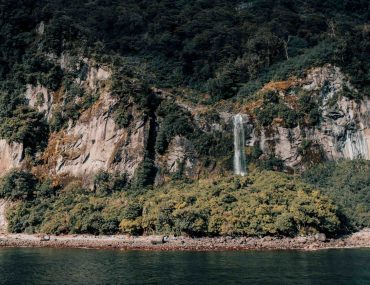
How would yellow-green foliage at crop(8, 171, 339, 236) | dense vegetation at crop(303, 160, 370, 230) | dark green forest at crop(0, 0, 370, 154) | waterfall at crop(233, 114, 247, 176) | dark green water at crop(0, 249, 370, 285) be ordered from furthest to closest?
1. dark green forest at crop(0, 0, 370, 154)
2. waterfall at crop(233, 114, 247, 176)
3. dense vegetation at crop(303, 160, 370, 230)
4. yellow-green foliage at crop(8, 171, 339, 236)
5. dark green water at crop(0, 249, 370, 285)

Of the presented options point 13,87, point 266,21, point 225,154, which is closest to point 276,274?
point 225,154

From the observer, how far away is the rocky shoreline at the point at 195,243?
234 ft

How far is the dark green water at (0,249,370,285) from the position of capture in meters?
48.5

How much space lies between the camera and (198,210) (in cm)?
7900

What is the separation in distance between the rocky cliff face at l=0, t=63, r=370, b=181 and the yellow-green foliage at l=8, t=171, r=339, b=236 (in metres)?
7.36

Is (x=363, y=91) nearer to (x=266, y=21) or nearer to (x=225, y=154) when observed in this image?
(x=225, y=154)

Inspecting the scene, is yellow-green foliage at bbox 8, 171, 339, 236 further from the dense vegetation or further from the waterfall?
the waterfall

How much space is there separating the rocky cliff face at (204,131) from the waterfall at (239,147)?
1177 mm

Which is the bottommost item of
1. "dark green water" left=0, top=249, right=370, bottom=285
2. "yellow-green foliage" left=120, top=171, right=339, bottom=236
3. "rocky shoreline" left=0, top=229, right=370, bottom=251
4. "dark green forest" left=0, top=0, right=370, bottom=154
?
"dark green water" left=0, top=249, right=370, bottom=285

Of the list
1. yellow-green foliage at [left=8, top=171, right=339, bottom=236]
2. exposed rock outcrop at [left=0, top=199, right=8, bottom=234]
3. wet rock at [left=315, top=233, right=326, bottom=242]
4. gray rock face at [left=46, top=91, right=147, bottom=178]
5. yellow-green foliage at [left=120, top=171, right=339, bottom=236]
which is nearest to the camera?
wet rock at [left=315, top=233, right=326, bottom=242]

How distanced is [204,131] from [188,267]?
50.2 metres

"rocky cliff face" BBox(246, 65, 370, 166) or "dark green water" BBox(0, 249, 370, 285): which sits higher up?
"rocky cliff face" BBox(246, 65, 370, 166)

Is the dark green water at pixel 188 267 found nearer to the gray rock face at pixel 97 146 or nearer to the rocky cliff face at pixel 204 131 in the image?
the rocky cliff face at pixel 204 131

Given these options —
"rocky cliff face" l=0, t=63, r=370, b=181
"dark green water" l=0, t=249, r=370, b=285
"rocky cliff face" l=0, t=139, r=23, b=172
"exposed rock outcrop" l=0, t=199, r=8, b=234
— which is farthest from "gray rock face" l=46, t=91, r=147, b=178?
"dark green water" l=0, t=249, r=370, b=285
